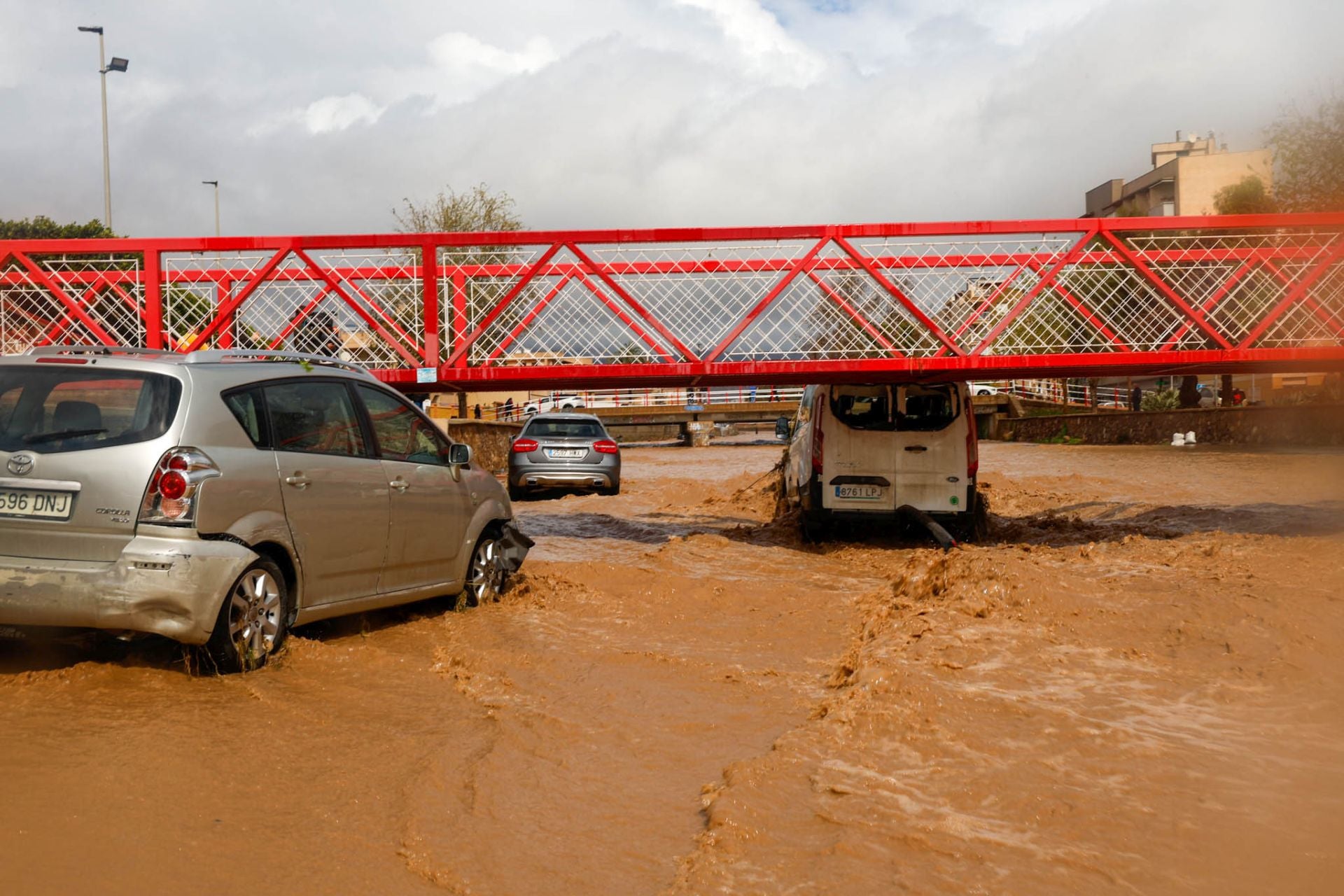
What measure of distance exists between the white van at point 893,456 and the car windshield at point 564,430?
7551 mm

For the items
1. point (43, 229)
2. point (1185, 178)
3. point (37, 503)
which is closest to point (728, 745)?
point (37, 503)

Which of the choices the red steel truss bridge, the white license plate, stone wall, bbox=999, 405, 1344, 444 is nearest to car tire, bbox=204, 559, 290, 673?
the white license plate

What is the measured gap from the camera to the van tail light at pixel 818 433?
1227cm

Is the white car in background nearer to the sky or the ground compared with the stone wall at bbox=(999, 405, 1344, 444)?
nearer to the sky

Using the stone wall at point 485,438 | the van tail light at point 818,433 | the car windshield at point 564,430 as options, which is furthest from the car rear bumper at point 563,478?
the van tail light at point 818,433

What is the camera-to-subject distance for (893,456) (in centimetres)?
1216

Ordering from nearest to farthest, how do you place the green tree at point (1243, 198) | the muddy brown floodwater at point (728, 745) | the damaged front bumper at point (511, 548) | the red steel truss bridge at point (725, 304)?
the muddy brown floodwater at point (728, 745), the damaged front bumper at point (511, 548), the red steel truss bridge at point (725, 304), the green tree at point (1243, 198)

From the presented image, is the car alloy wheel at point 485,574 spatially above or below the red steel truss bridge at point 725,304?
below

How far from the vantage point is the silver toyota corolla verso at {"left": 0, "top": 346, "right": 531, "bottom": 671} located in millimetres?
5402

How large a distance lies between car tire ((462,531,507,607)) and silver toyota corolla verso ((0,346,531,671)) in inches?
47.8

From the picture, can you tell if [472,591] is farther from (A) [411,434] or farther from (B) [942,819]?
(B) [942,819]

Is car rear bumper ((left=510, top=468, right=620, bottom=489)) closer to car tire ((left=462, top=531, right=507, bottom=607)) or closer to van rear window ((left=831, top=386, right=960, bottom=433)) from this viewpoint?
van rear window ((left=831, top=386, right=960, bottom=433))

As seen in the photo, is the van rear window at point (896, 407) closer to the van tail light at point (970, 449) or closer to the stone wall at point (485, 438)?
the van tail light at point (970, 449)

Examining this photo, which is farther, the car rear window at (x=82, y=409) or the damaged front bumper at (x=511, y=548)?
the damaged front bumper at (x=511, y=548)
